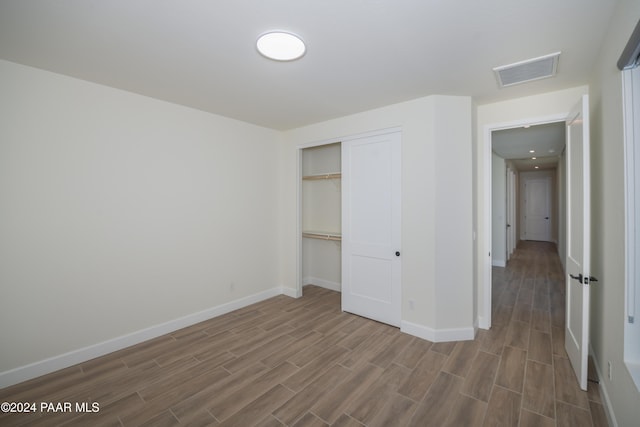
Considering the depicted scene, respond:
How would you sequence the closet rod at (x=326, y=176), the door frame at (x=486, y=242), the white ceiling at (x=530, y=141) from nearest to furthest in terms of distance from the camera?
the door frame at (x=486, y=242) → the white ceiling at (x=530, y=141) → the closet rod at (x=326, y=176)

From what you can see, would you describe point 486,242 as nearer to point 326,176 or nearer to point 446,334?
point 446,334

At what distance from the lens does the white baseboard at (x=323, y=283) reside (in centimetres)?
474

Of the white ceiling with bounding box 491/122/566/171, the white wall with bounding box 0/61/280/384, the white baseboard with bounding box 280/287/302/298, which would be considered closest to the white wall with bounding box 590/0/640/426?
the white ceiling with bounding box 491/122/566/171

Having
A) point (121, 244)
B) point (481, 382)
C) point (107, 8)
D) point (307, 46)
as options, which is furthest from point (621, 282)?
point (121, 244)

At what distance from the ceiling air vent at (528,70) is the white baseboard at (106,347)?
4.02 meters

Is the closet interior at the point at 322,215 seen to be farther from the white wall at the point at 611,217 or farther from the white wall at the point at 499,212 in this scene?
the white wall at the point at 499,212

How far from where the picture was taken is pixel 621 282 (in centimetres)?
160

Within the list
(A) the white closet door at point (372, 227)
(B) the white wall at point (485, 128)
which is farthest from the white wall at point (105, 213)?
(B) the white wall at point (485, 128)

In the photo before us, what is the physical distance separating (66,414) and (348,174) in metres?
3.45

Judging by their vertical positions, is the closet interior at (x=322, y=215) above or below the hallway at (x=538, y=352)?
above

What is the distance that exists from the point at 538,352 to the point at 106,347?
4332mm

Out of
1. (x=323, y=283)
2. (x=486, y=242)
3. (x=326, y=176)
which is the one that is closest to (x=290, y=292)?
(x=323, y=283)

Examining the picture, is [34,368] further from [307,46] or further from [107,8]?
[307,46]

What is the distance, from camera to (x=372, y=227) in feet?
11.5
